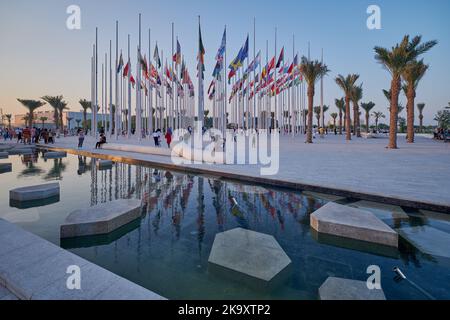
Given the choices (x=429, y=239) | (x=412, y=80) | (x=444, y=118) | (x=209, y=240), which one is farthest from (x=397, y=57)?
(x=444, y=118)

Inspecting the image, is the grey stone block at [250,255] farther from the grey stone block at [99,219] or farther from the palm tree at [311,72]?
the palm tree at [311,72]

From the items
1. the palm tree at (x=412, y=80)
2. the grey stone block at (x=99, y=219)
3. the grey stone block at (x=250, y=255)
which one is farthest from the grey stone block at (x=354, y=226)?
the palm tree at (x=412, y=80)

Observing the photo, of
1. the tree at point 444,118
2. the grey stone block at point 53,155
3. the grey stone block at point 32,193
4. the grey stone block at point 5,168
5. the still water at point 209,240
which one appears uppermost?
the tree at point 444,118

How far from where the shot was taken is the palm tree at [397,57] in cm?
1967

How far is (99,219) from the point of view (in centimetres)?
454

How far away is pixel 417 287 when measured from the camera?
121 inches

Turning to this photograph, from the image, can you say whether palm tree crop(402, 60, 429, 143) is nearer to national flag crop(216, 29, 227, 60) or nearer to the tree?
national flag crop(216, 29, 227, 60)

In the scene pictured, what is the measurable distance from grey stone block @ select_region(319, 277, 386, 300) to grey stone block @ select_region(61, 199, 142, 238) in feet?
12.1

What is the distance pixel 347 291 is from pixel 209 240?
230cm

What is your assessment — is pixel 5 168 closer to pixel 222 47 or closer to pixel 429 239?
pixel 429 239

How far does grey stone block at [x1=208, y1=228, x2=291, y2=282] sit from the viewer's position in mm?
3230

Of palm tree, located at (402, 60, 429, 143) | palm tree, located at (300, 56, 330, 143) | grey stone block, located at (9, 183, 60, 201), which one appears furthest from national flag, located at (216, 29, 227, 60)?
grey stone block, located at (9, 183, 60, 201)

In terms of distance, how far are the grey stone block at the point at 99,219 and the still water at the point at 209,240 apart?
0.14 meters
